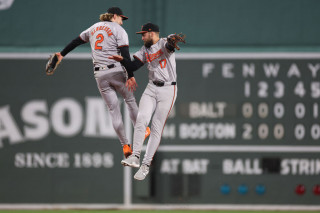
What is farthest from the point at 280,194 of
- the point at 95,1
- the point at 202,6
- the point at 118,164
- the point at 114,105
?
the point at 114,105

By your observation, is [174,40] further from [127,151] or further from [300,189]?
[300,189]

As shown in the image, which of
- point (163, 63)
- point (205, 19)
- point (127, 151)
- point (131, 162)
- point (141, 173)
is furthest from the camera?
point (205, 19)

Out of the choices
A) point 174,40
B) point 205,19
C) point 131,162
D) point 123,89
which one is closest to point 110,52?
point 123,89

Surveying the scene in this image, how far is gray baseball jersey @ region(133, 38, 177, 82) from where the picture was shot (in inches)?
295

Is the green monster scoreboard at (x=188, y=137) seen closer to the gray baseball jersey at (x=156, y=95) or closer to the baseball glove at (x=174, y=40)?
the gray baseball jersey at (x=156, y=95)

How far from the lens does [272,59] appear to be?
13.1 meters

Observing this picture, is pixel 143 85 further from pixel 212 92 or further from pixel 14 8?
pixel 14 8

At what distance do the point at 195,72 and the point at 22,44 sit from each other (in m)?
3.93

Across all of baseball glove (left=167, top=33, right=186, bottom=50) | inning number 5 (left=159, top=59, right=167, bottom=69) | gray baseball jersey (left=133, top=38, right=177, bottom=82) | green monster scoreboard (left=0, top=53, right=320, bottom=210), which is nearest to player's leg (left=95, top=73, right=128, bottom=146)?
gray baseball jersey (left=133, top=38, right=177, bottom=82)

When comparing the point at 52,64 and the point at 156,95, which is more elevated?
the point at 52,64

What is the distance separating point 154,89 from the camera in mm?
7738

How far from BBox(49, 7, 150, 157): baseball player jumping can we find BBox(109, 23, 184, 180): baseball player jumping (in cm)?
29

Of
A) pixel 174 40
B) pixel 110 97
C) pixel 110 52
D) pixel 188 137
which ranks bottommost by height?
pixel 188 137

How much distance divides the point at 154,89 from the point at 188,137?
569 cm
